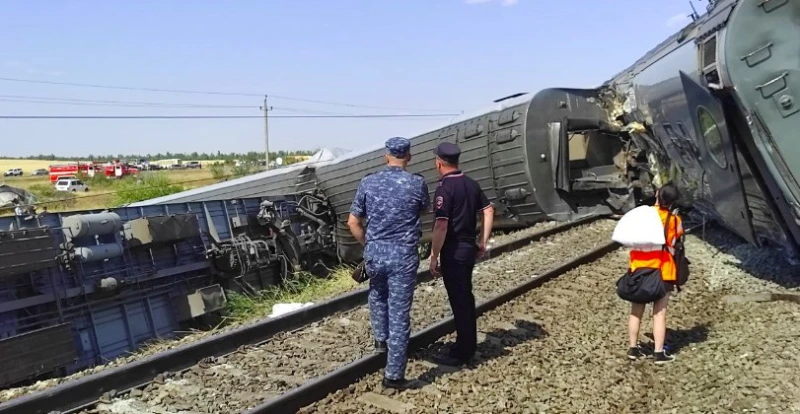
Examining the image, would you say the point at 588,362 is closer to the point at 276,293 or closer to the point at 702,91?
the point at 702,91

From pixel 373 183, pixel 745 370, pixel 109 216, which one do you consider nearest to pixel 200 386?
pixel 373 183

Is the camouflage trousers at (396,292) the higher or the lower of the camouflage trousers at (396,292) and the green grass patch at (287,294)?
the higher

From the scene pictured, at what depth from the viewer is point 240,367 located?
524 cm

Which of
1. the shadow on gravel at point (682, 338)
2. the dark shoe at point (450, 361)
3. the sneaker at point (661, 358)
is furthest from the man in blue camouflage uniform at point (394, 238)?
the shadow on gravel at point (682, 338)

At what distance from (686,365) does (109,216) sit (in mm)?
7914

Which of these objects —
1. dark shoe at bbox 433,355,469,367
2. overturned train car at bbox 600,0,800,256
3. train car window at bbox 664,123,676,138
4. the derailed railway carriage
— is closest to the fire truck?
the derailed railway carriage

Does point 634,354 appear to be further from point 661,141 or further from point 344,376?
point 661,141

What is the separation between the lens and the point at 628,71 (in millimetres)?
12312

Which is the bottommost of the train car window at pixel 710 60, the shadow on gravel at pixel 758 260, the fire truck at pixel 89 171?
the shadow on gravel at pixel 758 260

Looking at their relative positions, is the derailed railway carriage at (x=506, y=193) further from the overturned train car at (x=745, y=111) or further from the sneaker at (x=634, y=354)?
the sneaker at (x=634, y=354)

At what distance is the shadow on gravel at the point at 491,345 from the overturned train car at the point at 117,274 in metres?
5.21

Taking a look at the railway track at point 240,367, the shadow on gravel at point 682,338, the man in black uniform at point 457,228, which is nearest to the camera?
the railway track at point 240,367

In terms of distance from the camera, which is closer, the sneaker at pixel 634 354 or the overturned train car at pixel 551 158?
the sneaker at pixel 634 354

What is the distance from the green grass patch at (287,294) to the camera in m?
11.1
